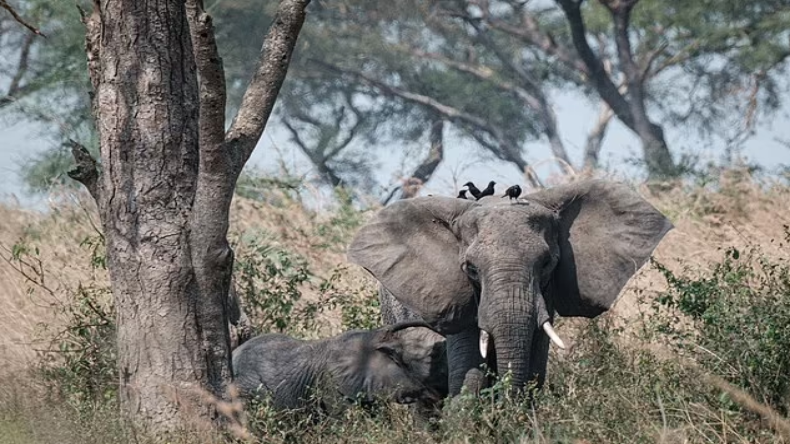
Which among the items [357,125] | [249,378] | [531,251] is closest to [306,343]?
[249,378]

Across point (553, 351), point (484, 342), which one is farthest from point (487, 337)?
point (553, 351)

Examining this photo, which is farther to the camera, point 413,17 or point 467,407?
point 413,17

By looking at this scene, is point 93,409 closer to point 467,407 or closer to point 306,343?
point 306,343

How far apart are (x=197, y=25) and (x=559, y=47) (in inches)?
894

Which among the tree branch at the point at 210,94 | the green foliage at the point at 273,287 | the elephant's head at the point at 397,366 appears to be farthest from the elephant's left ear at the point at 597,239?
the green foliage at the point at 273,287

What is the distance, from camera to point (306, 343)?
850 cm

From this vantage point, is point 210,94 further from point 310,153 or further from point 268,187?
point 310,153

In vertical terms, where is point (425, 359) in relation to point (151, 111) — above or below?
below

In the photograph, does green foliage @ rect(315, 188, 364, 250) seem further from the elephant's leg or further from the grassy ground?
the elephant's leg

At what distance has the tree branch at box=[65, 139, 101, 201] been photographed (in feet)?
24.0

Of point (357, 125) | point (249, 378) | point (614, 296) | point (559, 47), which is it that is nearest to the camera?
point (614, 296)

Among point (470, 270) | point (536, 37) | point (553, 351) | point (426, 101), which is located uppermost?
point (536, 37)

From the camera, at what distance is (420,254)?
25.4 feet

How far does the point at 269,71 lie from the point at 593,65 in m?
20.0
